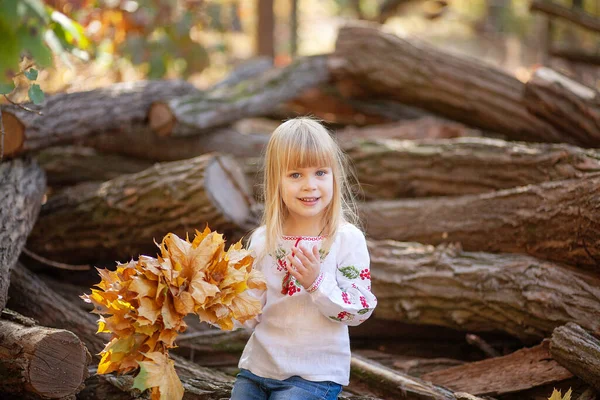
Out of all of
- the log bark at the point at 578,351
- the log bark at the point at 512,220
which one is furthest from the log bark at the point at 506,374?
the log bark at the point at 512,220

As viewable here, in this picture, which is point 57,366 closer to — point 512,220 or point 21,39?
point 21,39

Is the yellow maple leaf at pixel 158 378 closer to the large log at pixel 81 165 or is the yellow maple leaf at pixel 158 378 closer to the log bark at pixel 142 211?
the log bark at pixel 142 211

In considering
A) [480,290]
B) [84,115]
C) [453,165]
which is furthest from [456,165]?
[84,115]

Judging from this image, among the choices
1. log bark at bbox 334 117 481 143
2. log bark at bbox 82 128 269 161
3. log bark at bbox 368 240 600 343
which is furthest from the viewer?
log bark at bbox 334 117 481 143

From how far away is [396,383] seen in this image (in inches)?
129

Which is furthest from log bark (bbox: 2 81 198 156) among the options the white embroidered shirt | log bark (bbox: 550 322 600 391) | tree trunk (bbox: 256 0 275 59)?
tree trunk (bbox: 256 0 275 59)

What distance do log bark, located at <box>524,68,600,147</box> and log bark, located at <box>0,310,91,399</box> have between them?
3.96 meters

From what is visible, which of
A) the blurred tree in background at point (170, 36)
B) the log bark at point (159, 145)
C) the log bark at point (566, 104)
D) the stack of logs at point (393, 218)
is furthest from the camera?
the log bark at point (159, 145)

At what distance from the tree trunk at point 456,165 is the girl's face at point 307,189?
1.84 metres

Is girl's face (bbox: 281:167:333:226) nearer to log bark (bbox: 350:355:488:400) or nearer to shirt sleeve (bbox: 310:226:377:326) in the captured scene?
shirt sleeve (bbox: 310:226:377:326)

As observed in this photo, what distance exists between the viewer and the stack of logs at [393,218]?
10.7 feet

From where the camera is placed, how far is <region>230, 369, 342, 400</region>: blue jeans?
265 cm

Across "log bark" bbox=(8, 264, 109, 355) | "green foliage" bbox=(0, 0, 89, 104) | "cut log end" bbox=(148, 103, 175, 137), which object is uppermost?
"green foliage" bbox=(0, 0, 89, 104)

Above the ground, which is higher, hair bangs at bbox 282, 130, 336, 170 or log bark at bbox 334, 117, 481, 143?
hair bangs at bbox 282, 130, 336, 170
